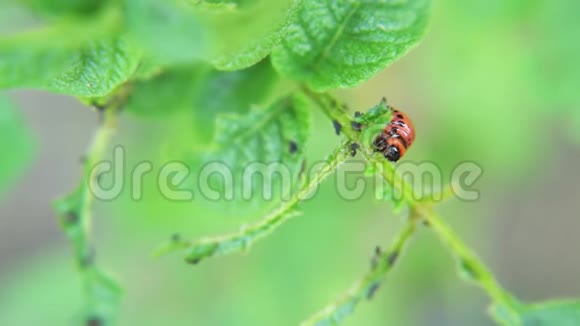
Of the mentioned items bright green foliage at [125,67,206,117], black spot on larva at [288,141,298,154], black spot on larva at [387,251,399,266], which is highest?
bright green foliage at [125,67,206,117]

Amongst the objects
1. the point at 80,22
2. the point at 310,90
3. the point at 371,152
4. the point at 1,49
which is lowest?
the point at 371,152

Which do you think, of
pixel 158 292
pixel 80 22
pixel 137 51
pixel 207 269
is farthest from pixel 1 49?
pixel 158 292

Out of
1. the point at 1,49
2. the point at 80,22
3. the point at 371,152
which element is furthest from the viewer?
the point at 80,22

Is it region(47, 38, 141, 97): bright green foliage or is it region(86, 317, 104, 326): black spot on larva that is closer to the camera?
region(47, 38, 141, 97): bright green foliage

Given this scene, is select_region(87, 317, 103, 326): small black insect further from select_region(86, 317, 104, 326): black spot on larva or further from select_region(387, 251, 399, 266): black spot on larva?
select_region(387, 251, 399, 266): black spot on larva

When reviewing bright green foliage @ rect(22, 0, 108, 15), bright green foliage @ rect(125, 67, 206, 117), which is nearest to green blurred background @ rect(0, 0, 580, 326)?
bright green foliage @ rect(125, 67, 206, 117)

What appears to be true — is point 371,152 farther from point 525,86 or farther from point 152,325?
point 152,325

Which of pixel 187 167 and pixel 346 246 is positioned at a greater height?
pixel 346 246
